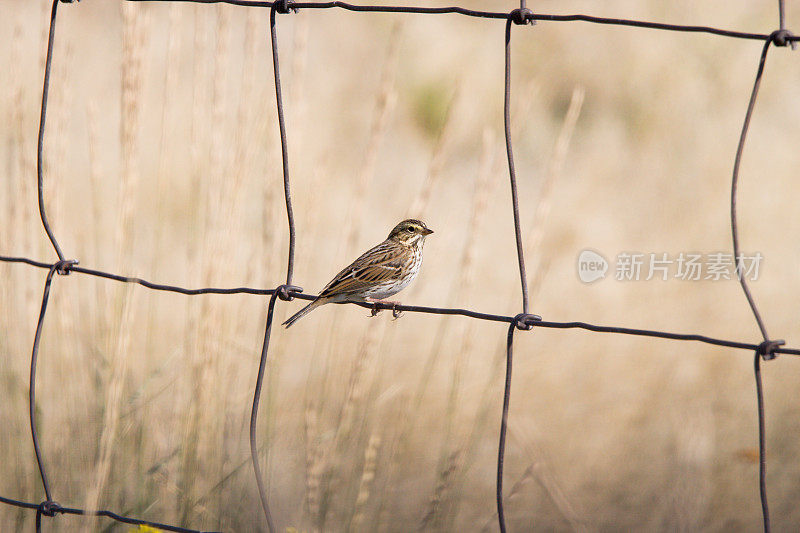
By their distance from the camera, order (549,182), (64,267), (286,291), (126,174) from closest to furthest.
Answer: (286,291), (64,267), (549,182), (126,174)

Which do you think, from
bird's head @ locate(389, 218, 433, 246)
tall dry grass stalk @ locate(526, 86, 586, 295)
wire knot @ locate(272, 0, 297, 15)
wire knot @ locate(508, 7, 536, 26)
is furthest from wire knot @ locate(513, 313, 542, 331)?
bird's head @ locate(389, 218, 433, 246)

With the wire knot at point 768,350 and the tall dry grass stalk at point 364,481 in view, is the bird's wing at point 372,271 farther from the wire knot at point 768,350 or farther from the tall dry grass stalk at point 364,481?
the wire knot at point 768,350

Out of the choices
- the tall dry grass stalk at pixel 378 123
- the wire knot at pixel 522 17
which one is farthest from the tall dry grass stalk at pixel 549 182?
the wire knot at pixel 522 17

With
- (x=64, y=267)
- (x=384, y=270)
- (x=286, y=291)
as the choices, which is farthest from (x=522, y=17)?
(x=384, y=270)

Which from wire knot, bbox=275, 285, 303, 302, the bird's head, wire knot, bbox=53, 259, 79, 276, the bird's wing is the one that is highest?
the bird's head

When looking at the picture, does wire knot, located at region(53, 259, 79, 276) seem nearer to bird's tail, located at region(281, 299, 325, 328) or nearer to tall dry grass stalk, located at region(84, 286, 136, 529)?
tall dry grass stalk, located at region(84, 286, 136, 529)

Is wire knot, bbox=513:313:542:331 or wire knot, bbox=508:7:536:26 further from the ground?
wire knot, bbox=508:7:536:26

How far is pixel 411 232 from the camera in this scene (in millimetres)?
3264

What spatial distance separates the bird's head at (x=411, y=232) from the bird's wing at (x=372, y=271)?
38 millimetres

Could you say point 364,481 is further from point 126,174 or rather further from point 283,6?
point 283,6

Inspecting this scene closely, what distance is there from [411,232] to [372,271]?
10.4 inches

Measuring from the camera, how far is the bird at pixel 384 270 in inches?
115

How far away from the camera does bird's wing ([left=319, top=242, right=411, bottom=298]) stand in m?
2.89

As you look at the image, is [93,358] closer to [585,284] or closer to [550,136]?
[585,284]
